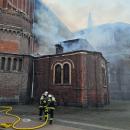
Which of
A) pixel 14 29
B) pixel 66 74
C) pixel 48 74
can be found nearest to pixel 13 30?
pixel 14 29

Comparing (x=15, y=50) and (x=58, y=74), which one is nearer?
(x=58, y=74)

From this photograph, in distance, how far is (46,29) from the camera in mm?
39500

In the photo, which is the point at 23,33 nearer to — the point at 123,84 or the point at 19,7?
the point at 19,7

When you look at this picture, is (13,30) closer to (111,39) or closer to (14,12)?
(14,12)

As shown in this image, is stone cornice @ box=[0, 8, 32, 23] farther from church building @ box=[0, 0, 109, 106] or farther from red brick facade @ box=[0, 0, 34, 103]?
church building @ box=[0, 0, 109, 106]

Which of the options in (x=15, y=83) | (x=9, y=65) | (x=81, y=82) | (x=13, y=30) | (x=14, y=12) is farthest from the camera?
(x=14, y=12)

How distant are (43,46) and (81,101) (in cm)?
1891

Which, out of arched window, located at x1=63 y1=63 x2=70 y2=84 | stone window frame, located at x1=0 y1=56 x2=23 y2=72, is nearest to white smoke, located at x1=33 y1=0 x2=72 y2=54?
stone window frame, located at x1=0 y1=56 x2=23 y2=72

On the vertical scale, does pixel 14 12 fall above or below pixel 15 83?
above

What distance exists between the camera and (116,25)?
156 ft

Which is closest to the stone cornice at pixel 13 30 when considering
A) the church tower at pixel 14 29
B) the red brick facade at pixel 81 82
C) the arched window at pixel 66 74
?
the church tower at pixel 14 29

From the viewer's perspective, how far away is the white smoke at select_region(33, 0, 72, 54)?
38.4 meters

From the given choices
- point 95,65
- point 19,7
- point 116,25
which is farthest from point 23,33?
point 116,25

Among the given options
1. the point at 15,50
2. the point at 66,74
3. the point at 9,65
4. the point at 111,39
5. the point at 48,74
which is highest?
the point at 111,39
